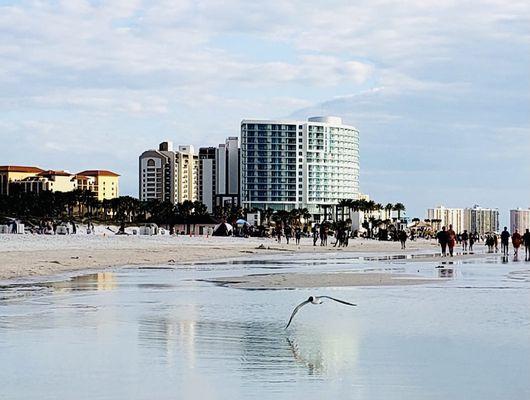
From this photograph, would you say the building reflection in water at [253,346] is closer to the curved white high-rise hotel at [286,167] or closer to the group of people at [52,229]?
the group of people at [52,229]

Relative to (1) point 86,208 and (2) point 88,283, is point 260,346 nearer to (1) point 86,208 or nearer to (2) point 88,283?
(2) point 88,283

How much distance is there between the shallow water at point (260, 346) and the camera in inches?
307

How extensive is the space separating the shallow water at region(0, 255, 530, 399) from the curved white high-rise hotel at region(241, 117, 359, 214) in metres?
162

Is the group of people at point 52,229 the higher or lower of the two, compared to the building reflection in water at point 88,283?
higher

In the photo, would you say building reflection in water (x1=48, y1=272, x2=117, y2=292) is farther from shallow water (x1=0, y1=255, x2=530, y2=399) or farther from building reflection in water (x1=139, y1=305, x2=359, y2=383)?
building reflection in water (x1=139, y1=305, x2=359, y2=383)

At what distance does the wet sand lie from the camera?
21641 millimetres

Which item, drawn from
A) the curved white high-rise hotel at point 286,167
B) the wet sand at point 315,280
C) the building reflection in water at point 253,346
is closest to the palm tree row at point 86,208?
the curved white high-rise hotel at point 286,167

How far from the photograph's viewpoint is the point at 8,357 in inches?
369

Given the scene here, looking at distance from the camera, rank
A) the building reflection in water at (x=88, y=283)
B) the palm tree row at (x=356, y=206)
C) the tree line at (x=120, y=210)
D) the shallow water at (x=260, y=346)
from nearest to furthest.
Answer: the shallow water at (x=260, y=346)
the building reflection in water at (x=88, y=283)
the tree line at (x=120, y=210)
the palm tree row at (x=356, y=206)

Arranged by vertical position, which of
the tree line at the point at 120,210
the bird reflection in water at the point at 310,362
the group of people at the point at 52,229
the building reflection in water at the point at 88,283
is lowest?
the bird reflection in water at the point at 310,362

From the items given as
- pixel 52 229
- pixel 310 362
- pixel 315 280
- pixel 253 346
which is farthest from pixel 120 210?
pixel 310 362

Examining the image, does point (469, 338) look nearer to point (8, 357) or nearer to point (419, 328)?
point (419, 328)

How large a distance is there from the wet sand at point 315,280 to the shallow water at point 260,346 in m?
3.28

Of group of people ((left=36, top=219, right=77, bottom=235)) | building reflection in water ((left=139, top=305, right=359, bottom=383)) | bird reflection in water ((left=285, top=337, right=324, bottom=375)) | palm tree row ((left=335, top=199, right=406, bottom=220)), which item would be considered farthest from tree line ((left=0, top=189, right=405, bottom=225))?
bird reflection in water ((left=285, top=337, right=324, bottom=375))
